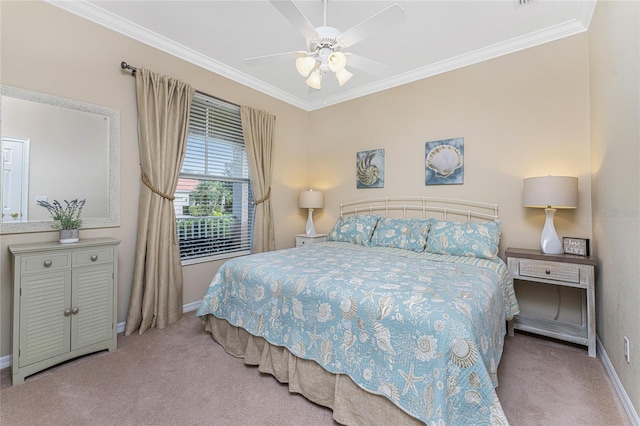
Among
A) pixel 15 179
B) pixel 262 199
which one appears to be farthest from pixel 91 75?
pixel 262 199

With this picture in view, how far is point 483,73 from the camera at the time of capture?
302cm

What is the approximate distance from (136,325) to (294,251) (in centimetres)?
164

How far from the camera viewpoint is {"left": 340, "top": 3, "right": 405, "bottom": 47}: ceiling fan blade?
158cm

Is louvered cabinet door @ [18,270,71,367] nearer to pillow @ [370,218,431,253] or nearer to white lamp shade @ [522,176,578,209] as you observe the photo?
pillow @ [370,218,431,253]

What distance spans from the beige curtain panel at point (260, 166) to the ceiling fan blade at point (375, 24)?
6.72 ft

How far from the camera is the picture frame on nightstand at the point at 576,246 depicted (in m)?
2.37

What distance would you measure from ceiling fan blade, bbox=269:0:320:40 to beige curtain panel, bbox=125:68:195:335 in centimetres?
175

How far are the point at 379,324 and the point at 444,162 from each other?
246 centimetres

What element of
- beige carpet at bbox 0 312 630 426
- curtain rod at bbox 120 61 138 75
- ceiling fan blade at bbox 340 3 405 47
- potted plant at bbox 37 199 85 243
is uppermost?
curtain rod at bbox 120 61 138 75

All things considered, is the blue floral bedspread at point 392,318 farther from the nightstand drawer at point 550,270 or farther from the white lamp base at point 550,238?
the white lamp base at point 550,238

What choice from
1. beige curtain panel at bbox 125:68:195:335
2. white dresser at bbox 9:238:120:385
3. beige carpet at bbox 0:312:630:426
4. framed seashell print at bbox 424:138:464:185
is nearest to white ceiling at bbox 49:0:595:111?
beige curtain panel at bbox 125:68:195:335

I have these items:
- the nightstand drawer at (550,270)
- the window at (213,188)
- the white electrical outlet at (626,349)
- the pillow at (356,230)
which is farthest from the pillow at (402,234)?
the window at (213,188)

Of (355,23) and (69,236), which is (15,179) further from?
(355,23)

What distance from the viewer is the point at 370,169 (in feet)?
12.7
